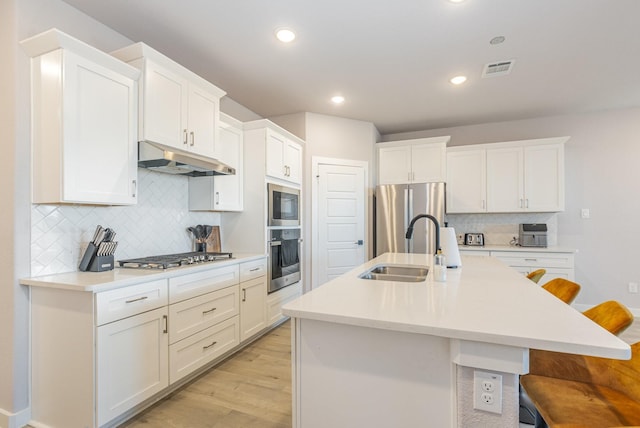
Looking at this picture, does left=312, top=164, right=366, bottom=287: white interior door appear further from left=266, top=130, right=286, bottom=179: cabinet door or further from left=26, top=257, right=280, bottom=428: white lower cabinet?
left=26, top=257, right=280, bottom=428: white lower cabinet

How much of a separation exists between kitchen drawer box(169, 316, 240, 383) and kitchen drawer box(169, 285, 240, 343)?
0.16 feet

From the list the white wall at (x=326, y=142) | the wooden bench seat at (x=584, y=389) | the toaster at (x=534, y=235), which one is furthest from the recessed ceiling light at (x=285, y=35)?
the toaster at (x=534, y=235)

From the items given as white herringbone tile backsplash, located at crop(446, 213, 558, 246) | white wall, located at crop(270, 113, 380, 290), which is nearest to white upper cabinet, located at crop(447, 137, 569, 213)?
white herringbone tile backsplash, located at crop(446, 213, 558, 246)

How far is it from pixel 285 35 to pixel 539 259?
3.83 metres

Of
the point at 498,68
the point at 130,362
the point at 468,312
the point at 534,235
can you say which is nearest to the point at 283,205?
the point at 130,362

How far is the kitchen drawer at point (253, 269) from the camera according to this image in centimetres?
287

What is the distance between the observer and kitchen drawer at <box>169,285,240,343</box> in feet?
7.01

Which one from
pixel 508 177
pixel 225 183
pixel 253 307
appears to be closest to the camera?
pixel 253 307

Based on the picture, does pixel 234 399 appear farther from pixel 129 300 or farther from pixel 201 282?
pixel 129 300

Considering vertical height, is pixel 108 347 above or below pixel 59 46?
below

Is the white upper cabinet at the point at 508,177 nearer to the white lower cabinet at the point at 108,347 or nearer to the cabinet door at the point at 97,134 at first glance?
the white lower cabinet at the point at 108,347

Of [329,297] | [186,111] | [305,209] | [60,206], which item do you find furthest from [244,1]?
[305,209]

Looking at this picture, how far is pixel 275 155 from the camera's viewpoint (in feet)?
11.5

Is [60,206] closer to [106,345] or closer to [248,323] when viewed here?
[106,345]
